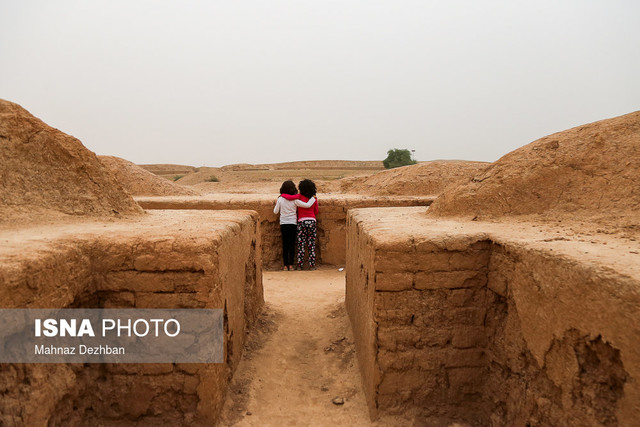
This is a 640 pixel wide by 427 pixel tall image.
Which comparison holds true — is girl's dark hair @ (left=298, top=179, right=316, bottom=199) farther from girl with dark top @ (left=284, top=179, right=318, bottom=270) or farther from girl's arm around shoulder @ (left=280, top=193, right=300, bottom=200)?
girl's arm around shoulder @ (left=280, top=193, right=300, bottom=200)

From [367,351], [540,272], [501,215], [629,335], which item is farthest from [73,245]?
[501,215]

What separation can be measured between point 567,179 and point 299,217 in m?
4.30

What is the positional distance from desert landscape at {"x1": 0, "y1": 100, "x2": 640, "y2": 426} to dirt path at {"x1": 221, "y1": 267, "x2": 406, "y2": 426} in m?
0.02

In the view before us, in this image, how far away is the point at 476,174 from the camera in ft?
14.5

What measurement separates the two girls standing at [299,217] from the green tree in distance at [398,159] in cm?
2391

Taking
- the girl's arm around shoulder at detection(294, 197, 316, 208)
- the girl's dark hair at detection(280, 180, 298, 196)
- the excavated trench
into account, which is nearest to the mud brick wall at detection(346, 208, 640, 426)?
the excavated trench

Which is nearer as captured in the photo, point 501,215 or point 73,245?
point 73,245

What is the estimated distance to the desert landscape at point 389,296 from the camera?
1908 mm

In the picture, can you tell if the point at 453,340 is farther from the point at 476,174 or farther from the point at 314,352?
the point at 476,174

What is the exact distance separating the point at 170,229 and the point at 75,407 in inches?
49.8

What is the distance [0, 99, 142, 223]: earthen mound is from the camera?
3.28m

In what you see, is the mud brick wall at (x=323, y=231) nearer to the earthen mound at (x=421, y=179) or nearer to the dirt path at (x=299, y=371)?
the dirt path at (x=299, y=371)

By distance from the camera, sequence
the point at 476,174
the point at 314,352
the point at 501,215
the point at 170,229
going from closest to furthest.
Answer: the point at 170,229 → the point at 501,215 → the point at 314,352 → the point at 476,174

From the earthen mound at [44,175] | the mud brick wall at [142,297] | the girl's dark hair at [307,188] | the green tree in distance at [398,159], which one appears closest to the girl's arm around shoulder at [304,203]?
the girl's dark hair at [307,188]
